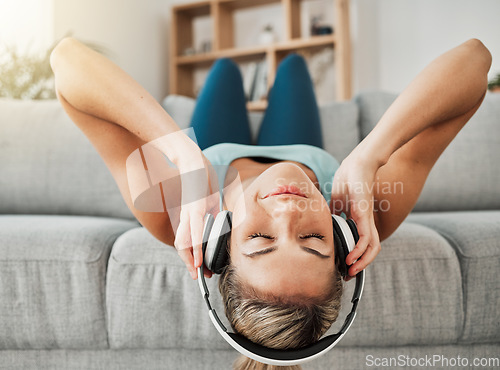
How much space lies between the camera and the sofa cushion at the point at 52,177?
1.60 meters

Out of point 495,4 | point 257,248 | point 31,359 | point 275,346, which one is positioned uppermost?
point 495,4

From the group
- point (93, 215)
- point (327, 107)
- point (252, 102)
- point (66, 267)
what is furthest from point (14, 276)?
point (252, 102)

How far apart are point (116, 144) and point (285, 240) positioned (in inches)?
20.9

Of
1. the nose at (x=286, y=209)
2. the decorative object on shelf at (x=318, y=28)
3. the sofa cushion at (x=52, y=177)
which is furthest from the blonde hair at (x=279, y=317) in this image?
the decorative object on shelf at (x=318, y=28)

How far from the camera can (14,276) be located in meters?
1.03

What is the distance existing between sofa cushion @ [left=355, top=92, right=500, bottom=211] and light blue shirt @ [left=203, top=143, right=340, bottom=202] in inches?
23.8

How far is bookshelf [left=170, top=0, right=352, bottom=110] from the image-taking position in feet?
10.5

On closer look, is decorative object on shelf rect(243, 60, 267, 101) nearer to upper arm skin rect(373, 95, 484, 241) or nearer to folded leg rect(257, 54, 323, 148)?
folded leg rect(257, 54, 323, 148)

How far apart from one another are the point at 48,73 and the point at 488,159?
2.23 metres

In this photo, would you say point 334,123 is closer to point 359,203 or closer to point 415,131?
point 415,131

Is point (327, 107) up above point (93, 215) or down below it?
above

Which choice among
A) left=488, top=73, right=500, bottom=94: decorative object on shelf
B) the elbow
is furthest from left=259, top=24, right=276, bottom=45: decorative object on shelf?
the elbow

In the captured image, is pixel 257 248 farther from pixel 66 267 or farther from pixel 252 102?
pixel 252 102

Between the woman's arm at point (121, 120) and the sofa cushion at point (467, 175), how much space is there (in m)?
1.06
